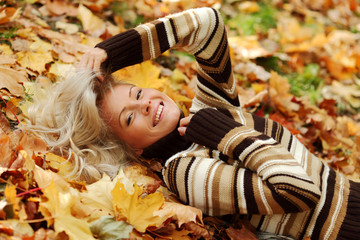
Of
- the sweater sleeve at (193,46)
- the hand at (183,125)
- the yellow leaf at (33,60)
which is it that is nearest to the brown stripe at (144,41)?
the sweater sleeve at (193,46)

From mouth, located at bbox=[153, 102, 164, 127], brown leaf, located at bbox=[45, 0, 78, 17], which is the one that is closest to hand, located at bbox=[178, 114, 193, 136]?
mouth, located at bbox=[153, 102, 164, 127]

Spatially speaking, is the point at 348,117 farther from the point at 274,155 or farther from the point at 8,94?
the point at 8,94

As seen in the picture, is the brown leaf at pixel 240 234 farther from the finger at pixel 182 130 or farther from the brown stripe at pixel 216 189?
the finger at pixel 182 130

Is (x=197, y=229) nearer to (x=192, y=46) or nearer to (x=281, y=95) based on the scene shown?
(x=192, y=46)

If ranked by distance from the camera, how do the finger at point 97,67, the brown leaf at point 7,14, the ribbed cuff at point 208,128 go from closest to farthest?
1. the ribbed cuff at point 208,128
2. the finger at point 97,67
3. the brown leaf at point 7,14

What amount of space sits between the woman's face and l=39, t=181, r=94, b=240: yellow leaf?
30.0 inches

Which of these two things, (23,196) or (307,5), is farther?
(307,5)

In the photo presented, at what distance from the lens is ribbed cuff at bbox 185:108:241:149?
1.88 m

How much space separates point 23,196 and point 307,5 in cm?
455

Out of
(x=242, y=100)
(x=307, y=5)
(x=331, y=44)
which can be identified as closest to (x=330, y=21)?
(x=307, y=5)

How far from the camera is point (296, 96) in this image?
3.30 meters

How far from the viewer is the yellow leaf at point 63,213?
1.27m

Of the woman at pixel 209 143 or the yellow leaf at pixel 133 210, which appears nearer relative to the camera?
the yellow leaf at pixel 133 210

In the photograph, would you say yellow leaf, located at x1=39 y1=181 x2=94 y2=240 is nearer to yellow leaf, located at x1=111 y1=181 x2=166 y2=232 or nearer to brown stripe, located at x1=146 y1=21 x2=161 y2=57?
yellow leaf, located at x1=111 y1=181 x2=166 y2=232
